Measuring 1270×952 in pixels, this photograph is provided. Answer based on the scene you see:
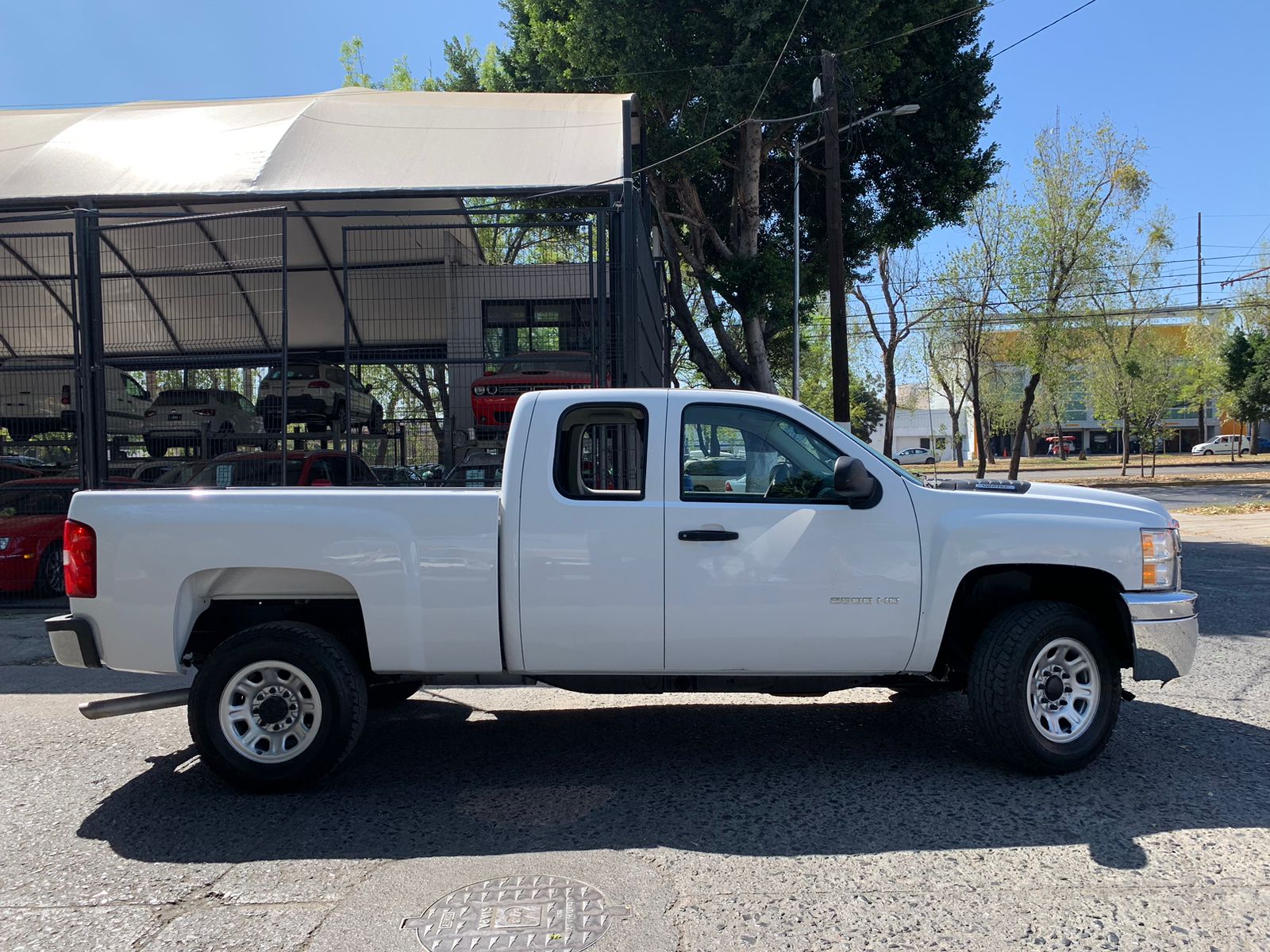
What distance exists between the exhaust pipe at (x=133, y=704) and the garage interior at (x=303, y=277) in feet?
15.0

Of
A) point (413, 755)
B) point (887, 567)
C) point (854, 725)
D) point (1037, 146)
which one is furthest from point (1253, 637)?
point (1037, 146)

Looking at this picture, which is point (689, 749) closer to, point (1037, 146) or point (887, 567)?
point (887, 567)

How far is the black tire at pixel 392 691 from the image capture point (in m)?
5.44

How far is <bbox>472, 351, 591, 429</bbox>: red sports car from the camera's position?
11.5 meters

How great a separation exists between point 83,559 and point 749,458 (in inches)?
135

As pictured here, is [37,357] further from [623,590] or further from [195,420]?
[623,590]

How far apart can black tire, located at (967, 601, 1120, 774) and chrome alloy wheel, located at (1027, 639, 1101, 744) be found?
0.02 metres

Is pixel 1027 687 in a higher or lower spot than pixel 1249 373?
lower

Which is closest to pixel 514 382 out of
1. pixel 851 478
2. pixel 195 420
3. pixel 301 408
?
pixel 301 408

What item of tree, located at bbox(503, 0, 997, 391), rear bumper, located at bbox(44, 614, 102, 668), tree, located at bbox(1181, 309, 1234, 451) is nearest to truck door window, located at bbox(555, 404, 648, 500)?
rear bumper, located at bbox(44, 614, 102, 668)

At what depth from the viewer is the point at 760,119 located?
2038cm

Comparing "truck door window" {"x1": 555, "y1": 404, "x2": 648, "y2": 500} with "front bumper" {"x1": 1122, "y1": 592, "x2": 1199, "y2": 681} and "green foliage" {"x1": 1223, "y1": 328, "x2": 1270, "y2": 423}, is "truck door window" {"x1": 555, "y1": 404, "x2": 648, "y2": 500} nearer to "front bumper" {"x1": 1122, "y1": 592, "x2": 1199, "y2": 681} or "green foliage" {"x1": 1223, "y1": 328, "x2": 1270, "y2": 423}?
"front bumper" {"x1": 1122, "y1": 592, "x2": 1199, "y2": 681}

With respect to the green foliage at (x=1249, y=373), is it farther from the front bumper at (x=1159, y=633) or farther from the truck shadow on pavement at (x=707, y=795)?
the front bumper at (x=1159, y=633)

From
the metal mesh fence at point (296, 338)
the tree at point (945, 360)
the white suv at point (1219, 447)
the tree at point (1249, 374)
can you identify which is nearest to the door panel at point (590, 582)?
the metal mesh fence at point (296, 338)
